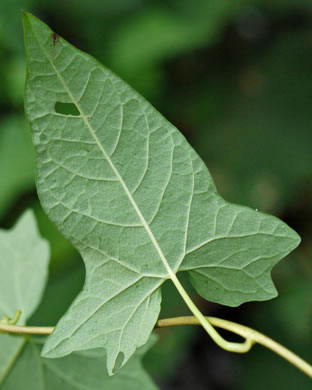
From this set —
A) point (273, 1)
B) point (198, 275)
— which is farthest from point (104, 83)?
point (273, 1)

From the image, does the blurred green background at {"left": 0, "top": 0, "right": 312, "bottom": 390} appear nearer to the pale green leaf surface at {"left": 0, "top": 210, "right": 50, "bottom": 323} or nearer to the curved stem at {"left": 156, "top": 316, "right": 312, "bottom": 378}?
the pale green leaf surface at {"left": 0, "top": 210, "right": 50, "bottom": 323}

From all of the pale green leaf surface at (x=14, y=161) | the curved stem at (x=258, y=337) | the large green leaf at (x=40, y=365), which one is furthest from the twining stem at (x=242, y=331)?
the pale green leaf surface at (x=14, y=161)

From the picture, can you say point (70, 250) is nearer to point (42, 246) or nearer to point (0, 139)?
point (0, 139)

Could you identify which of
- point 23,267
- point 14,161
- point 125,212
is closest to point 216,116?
point 14,161

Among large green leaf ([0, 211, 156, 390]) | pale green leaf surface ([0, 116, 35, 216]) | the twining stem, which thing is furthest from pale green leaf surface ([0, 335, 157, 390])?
pale green leaf surface ([0, 116, 35, 216])

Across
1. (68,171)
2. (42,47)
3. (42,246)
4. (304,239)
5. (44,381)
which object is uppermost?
(42,47)

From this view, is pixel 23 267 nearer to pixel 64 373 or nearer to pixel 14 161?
pixel 64 373

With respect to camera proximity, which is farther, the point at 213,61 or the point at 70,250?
the point at 213,61
